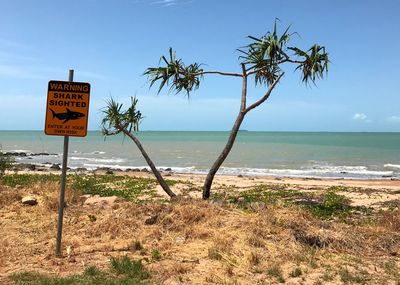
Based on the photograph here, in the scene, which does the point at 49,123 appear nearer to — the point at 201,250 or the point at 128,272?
the point at 128,272

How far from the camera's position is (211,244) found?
654 centimetres

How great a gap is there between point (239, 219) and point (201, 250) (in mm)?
1233

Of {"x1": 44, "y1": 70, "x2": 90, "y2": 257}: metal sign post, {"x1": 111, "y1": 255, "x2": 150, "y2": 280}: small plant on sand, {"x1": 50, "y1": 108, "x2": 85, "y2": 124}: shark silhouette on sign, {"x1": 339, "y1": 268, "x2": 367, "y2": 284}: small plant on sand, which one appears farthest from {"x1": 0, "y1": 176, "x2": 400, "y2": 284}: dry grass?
{"x1": 50, "y1": 108, "x2": 85, "y2": 124}: shark silhouette on sign

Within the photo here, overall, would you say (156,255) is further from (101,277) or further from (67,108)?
(67,108)

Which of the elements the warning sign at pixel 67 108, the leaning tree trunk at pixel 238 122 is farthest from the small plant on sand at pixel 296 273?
the leaning tree trunk at pixel 238 122

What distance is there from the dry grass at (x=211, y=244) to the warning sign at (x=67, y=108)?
1833 millimetres

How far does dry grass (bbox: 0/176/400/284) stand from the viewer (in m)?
5.43

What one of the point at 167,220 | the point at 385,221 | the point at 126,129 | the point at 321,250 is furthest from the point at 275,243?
the point at 126,129

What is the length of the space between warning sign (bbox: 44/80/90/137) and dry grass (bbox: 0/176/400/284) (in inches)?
72.2

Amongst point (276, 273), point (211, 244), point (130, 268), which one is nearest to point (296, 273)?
point (276, 273)

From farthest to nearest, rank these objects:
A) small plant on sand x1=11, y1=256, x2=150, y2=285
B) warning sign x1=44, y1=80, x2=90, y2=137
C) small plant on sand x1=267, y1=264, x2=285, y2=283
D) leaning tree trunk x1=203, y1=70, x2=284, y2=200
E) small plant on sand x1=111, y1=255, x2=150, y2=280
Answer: leaning tree trunk x1=203, y1=70, x2=284, y2=200 → warning sign x1=44, y1=80, x2=90, y2=137 → small plant on sand x1=111, y1=255, x2=150, y2=280 → small plant on sand x1=267, y1=264, x2=285, y2=283 → small plant on sand x1=11, y1=256, x2=150, y2=285

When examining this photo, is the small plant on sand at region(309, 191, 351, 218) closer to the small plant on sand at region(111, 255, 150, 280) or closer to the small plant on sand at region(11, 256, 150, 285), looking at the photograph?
the small plant on sand at region(111, 255, 150, 280)

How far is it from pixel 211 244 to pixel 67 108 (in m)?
2.95

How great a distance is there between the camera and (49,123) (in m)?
5.98
